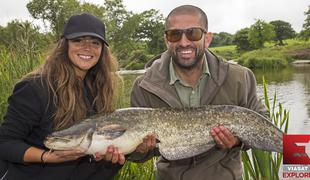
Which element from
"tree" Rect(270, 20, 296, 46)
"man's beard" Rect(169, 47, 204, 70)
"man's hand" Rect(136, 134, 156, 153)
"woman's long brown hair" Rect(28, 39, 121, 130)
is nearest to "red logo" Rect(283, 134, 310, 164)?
"man's beard" Rect(169, 47, 204, 70)

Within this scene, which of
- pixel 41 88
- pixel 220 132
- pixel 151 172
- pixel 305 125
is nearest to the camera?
pixel 41 88

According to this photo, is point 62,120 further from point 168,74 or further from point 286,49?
point 286,49

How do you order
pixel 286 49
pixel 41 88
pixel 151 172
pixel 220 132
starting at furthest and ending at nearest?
pixel 286 49 < pixel 151 172 < pixel 220 132 < pixel 41 88

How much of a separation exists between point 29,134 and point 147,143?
3.30 feet

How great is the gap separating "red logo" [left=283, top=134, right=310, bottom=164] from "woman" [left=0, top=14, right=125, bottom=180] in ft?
5.07

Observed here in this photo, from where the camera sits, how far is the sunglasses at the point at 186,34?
370 centimetres

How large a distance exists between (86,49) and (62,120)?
2.15 ft

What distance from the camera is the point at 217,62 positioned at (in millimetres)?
3900

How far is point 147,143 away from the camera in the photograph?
3.51 m

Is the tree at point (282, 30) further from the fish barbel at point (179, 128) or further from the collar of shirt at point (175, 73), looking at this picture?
the fish barbel at point (179, 128)

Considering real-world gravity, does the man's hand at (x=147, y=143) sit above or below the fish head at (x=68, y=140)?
below

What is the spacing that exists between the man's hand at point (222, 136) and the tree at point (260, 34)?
77.5 meters

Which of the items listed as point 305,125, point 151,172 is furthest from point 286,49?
point 151,172

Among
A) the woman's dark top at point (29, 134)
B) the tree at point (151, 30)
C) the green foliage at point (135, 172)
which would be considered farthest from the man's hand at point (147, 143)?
the tree at point (151, 30)
